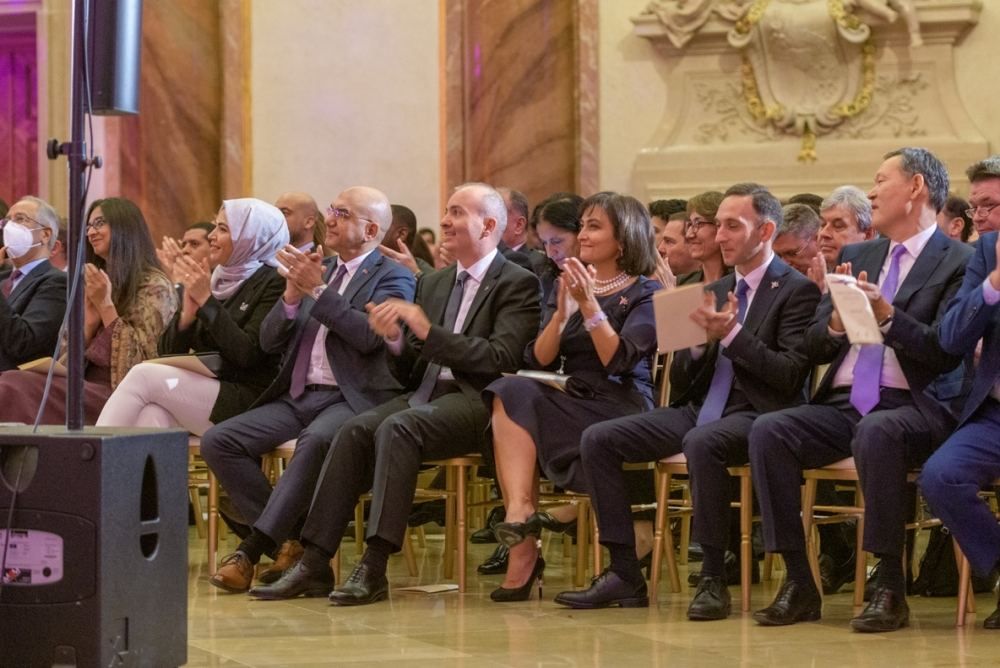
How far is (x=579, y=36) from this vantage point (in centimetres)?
923

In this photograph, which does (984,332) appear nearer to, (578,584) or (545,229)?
(578,584)

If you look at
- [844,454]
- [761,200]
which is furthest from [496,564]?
[761,200]

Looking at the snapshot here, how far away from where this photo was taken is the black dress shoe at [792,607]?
14.9 feet

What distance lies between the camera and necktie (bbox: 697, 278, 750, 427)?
503 centimetres

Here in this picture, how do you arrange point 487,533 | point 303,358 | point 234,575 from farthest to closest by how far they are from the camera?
point 487,533, point 303,358, point 234,575

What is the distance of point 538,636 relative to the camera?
4.38 meters

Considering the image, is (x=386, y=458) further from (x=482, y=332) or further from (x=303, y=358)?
(x=303, y=358)

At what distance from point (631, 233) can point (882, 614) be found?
147 centimetres

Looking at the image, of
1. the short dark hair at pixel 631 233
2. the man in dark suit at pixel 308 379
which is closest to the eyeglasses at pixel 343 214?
the man in dark suit at pixel 308 379

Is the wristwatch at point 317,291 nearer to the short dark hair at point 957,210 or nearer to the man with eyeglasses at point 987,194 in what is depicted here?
the man with eyeglasses at point 987,194

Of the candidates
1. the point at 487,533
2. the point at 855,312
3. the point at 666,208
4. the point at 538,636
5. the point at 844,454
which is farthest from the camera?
the point at 666,208

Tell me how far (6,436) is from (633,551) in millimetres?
2103

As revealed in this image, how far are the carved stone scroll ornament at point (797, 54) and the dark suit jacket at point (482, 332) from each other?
3.96 m

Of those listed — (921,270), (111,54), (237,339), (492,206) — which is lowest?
(237,339)
